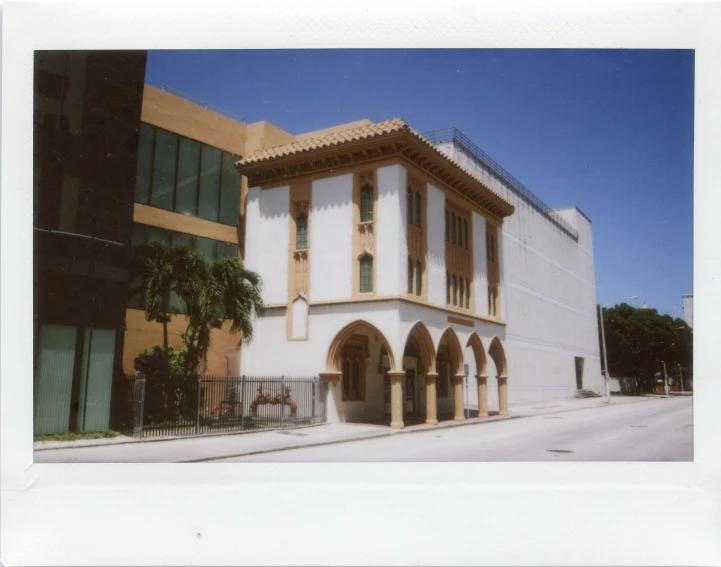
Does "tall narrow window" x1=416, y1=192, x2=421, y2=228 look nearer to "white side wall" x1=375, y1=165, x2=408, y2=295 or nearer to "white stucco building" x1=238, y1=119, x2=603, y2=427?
"white stucco building" x1=238, y1=119, x2=603, y2=427

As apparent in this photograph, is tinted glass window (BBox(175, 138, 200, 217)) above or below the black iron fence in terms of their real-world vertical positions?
above

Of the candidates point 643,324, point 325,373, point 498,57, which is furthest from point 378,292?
point 498,57

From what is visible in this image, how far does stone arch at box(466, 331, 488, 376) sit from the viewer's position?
66.9 ft

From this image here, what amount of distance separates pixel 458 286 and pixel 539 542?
1124 centimetres

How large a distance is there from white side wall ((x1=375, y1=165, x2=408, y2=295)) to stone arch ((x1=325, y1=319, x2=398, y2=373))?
105 cm

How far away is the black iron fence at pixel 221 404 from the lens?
1203 cm

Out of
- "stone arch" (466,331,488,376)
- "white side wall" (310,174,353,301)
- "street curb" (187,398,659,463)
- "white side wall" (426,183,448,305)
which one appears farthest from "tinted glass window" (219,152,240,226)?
"stone arch" (466,331,488,376)

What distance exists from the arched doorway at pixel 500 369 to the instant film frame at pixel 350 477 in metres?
12.1

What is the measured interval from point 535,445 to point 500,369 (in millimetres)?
9458

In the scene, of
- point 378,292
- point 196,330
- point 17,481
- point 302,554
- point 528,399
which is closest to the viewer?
point 302,554

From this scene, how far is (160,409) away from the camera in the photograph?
12461mm

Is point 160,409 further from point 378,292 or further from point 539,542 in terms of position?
point 539,542

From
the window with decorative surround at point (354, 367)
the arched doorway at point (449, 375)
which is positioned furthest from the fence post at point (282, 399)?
→ the arched doorway at point (449, 375)

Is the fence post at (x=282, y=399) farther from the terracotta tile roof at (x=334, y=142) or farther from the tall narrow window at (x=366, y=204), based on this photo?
the terracotta tile roof at (x=334, y=142)
